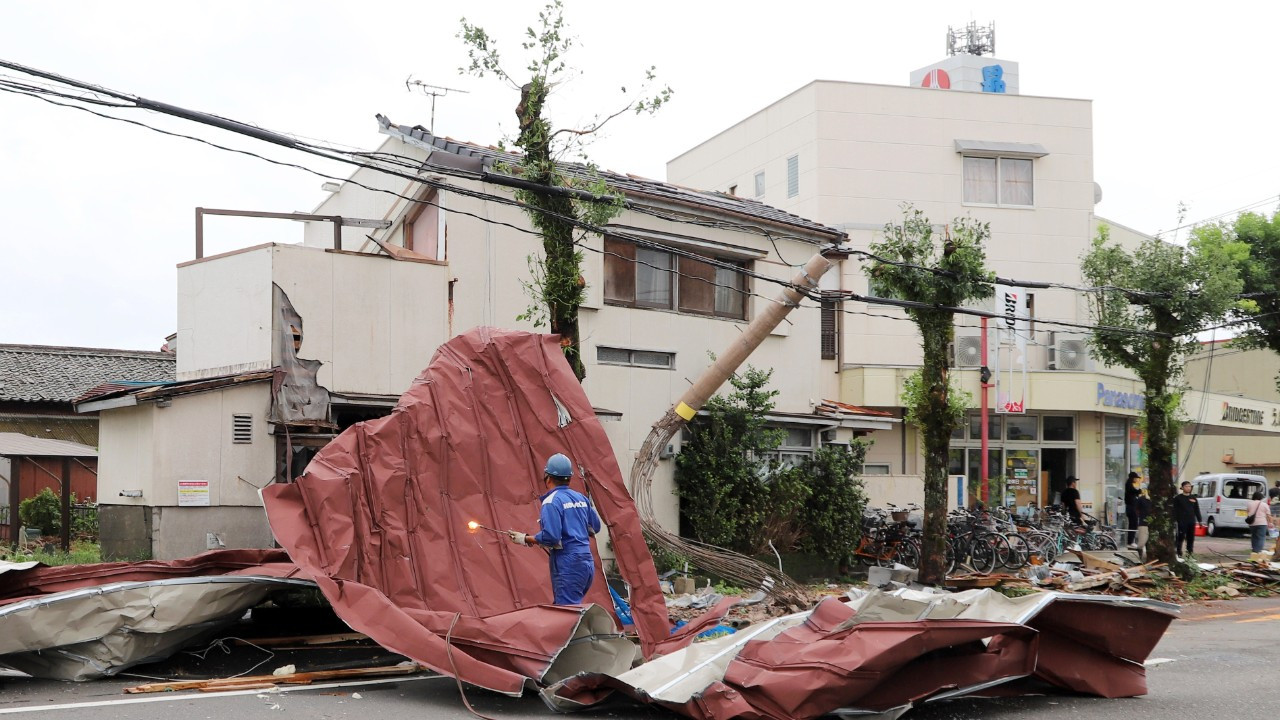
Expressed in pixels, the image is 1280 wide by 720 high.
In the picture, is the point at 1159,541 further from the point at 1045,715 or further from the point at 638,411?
the point at 1045,715

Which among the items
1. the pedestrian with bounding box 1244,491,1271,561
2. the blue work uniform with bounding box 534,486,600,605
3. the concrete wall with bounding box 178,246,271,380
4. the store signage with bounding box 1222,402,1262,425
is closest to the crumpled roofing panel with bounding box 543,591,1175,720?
the blue work uniform with bounding box 534,486,600,605

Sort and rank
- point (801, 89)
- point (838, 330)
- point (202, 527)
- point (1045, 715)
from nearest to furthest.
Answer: point (1045, 715) < point (202, 527) < point (838, 330) < point (801, 89)

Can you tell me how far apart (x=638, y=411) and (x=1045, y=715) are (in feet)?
34.1

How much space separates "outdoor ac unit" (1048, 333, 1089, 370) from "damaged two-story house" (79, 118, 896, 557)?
10.4 metres

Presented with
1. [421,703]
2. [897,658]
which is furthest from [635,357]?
[897,658]

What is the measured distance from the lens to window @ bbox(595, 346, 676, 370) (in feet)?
56.4

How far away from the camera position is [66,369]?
94.4ft

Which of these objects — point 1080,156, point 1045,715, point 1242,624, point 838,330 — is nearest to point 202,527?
point 1045,715

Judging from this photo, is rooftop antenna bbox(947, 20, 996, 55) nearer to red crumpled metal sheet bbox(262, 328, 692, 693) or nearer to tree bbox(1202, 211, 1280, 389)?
tree bbox(1202, 211, 1280, 389)

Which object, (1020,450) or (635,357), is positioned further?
(1020,450)

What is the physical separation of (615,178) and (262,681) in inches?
451

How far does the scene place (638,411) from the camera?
1747cm

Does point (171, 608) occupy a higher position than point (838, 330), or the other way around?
point (838, 330)

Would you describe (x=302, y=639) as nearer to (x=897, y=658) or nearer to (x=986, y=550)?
(x=897, y=658)
